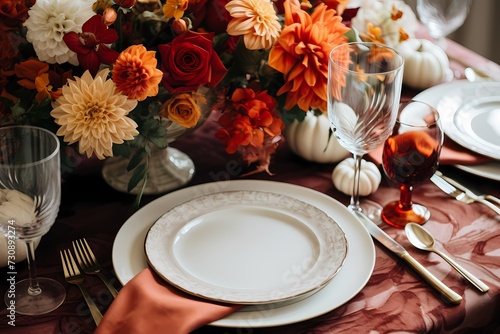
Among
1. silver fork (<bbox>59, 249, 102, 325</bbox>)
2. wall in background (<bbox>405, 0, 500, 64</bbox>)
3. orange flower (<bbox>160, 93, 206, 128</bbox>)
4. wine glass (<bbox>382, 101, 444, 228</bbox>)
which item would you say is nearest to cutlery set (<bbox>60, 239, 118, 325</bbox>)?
silver fork (<bbox>59, 249, 102, 325</bbox>)

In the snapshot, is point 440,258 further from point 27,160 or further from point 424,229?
point 27,160

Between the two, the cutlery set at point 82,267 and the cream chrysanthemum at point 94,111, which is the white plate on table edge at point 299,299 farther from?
the cream chrysanthemum at point 94,111

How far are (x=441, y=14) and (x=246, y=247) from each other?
2.97ft

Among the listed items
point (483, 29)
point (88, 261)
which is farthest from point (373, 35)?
point (483, 29)

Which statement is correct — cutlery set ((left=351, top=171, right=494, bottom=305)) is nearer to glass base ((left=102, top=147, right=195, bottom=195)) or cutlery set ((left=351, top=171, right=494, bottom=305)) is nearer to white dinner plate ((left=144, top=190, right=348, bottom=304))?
white dinner plate ((left=144, top=190, right=348, bottom=304))

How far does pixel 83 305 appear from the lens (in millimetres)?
933

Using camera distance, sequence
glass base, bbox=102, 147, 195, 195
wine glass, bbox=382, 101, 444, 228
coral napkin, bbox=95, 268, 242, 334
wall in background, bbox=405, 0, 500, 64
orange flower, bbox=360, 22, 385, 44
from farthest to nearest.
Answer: wall in background, bbox=405, 0, 500, 64
orange flower, bbox=360, 22, 385, 44
glass base, bbox=102, 147, 195, 195
wine glass, bbox=382, 101, 444, 228
coral napkin, bbox=95, 268, 242, 334

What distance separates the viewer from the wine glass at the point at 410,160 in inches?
41.7

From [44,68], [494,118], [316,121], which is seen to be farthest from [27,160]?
[494,118]

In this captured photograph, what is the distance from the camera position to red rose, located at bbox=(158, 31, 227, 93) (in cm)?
99

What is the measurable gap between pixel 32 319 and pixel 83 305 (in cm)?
7

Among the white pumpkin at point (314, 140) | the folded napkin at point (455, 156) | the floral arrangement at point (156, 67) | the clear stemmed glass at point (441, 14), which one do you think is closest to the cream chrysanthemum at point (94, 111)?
the floral arrangement at point (156, 67)

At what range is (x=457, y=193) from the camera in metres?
1.15

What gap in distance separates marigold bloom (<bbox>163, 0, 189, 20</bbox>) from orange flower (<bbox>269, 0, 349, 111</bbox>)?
151 mm
